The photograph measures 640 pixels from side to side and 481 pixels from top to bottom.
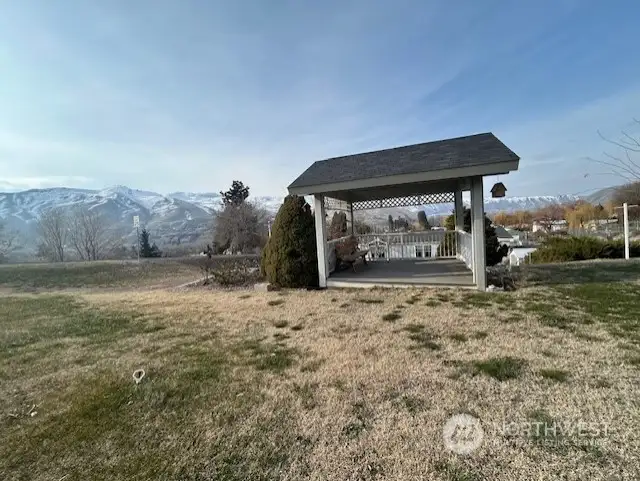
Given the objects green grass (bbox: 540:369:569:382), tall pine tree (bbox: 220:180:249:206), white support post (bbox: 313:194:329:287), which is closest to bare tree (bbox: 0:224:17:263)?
tall pine tree (bbox: 220:180:249:206)

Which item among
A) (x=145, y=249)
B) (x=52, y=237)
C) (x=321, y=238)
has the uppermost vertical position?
(x=52, y=237)

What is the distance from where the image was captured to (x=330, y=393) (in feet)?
8.75

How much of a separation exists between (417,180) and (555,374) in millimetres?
4164

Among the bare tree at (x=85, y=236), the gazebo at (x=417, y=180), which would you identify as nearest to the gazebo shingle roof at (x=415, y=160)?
the gazebo at (x=417, y=180)

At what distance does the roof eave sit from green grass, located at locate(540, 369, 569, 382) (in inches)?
146

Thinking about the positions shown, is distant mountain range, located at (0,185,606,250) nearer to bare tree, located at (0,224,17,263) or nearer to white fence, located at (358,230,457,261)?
bare tree, located at (0,224,17,263)

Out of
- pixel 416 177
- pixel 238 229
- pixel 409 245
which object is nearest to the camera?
pixel 416 177

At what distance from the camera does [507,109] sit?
10852 mm

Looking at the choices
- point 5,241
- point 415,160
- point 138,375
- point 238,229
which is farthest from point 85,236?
point 415,160

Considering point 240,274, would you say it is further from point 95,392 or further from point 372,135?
point 372,135

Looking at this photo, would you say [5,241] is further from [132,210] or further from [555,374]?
[132,210]

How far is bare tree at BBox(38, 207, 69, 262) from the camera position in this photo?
22641mm

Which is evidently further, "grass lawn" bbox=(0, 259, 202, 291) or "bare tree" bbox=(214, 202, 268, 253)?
"bare tree" bbox=(214, 202, 268, 253)

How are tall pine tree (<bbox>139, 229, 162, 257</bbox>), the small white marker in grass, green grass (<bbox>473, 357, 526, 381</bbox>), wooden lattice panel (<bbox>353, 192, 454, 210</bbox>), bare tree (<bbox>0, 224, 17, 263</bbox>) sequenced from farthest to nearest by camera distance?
tall pine tree (<bbox>139, 229, 162, 257</bbox>) < bare tree (<bbox>0, 224, 17, 263</bbox>) < wooden lattice panel (<bbox>353, 192, 454, 210</bbox>) < the small white marker in grass < green grass (<bbox>473, 357, 526, 381</bbox>)
